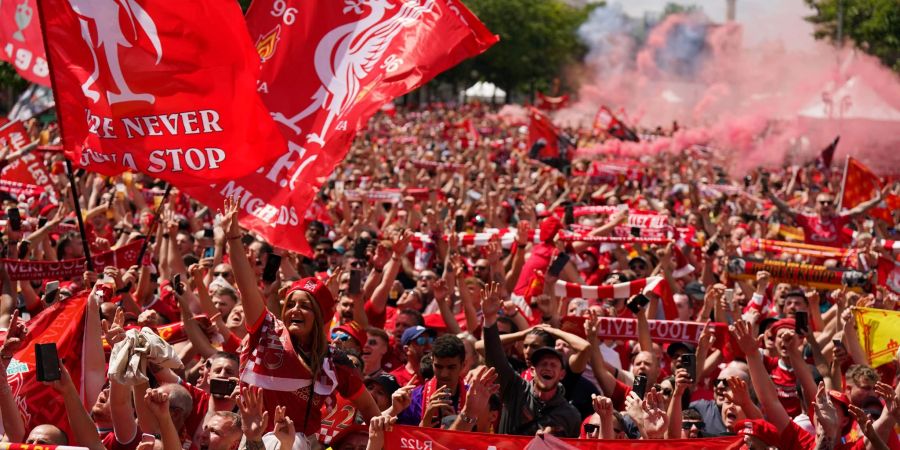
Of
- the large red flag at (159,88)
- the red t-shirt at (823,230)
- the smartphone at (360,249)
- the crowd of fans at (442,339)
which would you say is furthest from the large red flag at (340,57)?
the red t-shirt at (823,230)

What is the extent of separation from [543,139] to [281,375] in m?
17.5

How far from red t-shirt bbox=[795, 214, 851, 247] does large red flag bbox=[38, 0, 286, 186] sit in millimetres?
7781

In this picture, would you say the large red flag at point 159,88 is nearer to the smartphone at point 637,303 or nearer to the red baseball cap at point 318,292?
the red baseball cap at point 318,292

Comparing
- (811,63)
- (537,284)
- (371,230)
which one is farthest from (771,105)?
(537,284)

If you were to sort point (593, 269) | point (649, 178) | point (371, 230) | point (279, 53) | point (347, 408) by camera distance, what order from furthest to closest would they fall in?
point (649, 178)
point (371, 230)
point (593, 269)
point (279, 53)
point (347, 408)

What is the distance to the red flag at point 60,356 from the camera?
604cm

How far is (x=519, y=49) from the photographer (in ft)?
309

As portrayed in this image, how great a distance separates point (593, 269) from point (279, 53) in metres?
3.88

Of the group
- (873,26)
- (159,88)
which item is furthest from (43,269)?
(873,26)

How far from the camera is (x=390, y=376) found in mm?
7418

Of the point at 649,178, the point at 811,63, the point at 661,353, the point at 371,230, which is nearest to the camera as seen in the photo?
the point at 661,353

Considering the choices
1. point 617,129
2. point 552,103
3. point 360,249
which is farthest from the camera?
point 552,103

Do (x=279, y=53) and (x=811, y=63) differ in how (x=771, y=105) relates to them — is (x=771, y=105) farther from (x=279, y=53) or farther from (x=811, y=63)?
(x=279, y=53)

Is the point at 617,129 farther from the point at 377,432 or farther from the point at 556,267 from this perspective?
the point at 377,432
